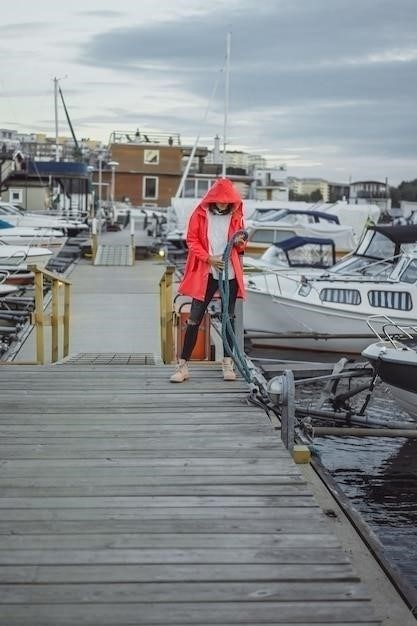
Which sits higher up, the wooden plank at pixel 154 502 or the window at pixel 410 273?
the window at pixel 410 273

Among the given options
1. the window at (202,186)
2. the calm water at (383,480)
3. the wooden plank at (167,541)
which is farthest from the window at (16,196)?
the wooden plank at (167,541)

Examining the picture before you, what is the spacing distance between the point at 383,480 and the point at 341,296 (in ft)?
25.9

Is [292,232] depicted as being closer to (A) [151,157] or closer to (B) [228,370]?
(B) [228,370]

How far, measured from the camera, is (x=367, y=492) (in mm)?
9945

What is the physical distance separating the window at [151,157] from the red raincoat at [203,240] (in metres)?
61.4

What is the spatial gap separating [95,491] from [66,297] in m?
7.78

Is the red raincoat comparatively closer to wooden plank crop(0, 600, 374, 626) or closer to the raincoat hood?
the raincoat hood

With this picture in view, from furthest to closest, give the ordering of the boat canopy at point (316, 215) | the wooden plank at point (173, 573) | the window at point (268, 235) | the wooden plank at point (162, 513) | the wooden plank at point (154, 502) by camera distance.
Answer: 1. the boat canopy at point (316, 215)
2. the window at point (268, 235)
3. the wooden plank at point (154, 502)
4. the wooden plank at point (162, 513)
5. the wooden plank at point (173, 573)

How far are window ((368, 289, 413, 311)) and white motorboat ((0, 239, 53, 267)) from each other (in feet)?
25.3

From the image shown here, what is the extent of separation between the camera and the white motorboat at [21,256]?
64.2 feet

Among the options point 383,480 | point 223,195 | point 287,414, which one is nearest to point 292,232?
point 383,480

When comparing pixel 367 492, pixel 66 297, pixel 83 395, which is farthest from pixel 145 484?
pixel 66 297

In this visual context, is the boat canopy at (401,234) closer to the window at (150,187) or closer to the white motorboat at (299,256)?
the white motorboat at (299,256)

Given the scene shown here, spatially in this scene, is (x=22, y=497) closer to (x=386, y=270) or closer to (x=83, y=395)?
(x=83, y=395)
